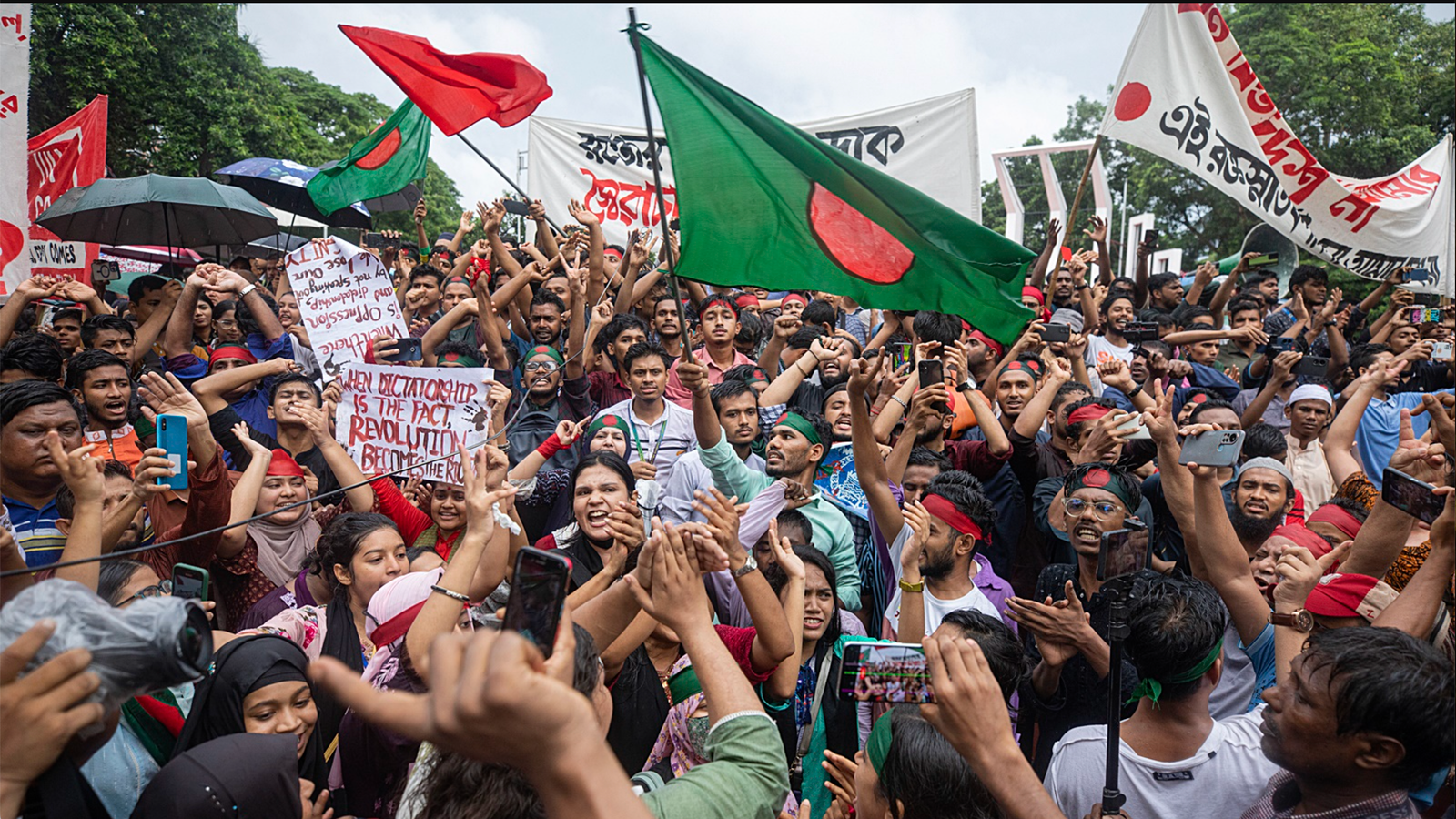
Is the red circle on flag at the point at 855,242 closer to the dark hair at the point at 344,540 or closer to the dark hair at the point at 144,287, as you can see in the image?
the dark hair at the point at 344,540

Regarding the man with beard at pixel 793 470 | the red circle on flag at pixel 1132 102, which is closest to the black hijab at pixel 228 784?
the man with beard at pixel 793 470

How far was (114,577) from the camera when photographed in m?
2.80

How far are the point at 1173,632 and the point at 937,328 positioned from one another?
3687 mm

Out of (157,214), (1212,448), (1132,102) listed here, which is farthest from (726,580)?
(157,214)

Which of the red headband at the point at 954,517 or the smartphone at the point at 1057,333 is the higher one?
the smartphone at the point at 1057,333

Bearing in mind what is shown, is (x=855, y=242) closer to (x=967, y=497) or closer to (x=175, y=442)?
(x=967, y=497)

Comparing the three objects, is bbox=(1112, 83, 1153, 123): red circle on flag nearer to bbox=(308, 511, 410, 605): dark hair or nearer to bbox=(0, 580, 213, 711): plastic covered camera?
bbox=(308, 511, 410, 605): dark hair

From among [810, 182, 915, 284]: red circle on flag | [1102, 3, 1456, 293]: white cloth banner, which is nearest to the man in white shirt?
[810, 182, 915, 284]: red circle on flag

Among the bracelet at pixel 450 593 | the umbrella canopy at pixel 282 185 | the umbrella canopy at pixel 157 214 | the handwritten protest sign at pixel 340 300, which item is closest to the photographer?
the bracelet at pixel 450 593

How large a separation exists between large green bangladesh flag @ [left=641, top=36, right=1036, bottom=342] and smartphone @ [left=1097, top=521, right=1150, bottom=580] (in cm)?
96

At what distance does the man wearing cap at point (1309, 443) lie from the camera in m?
5.58

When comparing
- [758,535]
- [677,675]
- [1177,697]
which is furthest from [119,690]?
[758,535]

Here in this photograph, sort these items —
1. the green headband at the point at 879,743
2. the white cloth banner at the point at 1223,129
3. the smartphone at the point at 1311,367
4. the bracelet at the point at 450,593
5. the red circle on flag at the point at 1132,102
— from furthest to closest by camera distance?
the red circle on flag at the point at 1132,102, the white cloth banner at the point at 1223,129, the smartphone at the point at 1311,367, the bracelet at the point at 450,593, the green headband at the point at 879,743

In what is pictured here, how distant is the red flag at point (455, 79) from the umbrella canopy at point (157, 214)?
7.65 feet
